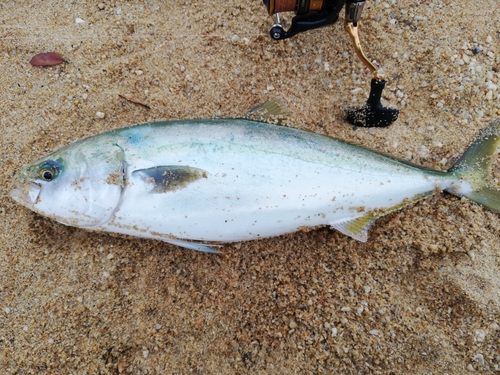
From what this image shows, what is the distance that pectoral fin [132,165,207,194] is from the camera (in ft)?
6.70

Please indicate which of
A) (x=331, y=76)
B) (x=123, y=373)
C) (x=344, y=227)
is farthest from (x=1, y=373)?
(x=331, y=76)

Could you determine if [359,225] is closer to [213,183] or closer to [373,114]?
[373,114]

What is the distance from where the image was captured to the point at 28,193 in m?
2.06

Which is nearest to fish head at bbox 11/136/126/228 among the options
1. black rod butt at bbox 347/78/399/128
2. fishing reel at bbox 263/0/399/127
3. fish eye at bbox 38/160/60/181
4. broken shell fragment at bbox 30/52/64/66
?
fish eye at bbox 38/160/60/181

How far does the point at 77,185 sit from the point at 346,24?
190 centimetres

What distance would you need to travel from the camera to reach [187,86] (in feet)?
8.75

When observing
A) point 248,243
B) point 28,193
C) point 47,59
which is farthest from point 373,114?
point 47,59

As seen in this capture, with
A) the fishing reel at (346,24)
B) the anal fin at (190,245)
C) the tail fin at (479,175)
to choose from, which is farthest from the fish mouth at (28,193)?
the tail fin at (479,175)

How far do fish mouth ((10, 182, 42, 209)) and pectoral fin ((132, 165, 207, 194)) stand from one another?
0.60 m

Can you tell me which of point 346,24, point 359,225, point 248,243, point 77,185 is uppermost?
point 346,24

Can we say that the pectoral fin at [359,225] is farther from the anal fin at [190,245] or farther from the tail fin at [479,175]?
the anal fin at [190,245]

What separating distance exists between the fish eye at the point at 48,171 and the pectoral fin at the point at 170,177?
1.64ft

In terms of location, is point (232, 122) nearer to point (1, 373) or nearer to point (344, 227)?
point (344, 227)

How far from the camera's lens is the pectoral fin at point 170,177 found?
6.70 ft
